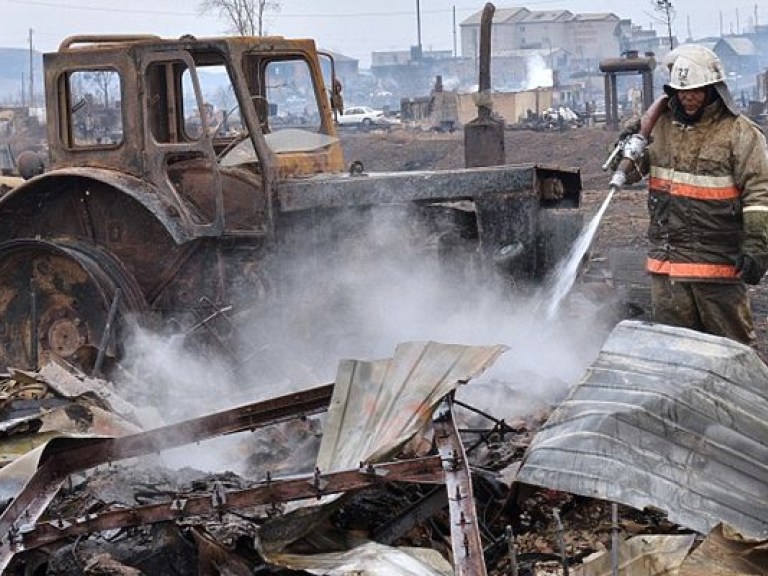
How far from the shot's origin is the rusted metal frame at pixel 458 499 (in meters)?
3.55

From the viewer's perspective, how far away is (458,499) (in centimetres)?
382

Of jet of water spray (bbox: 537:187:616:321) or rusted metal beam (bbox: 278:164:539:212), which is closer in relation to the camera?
jet of water spray (bbox: 537:187:616:321)

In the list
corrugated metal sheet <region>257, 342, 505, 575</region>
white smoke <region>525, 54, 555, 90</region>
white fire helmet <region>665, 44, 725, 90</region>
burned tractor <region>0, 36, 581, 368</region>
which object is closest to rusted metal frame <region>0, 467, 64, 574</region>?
corrugated metal sheet <region>257, 342, 505, 575</region>

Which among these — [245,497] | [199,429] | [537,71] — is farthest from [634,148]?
[537,71]

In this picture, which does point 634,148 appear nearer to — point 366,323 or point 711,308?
point 711,308

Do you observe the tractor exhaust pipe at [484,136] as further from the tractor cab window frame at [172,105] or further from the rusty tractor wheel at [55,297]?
the rusty tractor wheel at [55,297]

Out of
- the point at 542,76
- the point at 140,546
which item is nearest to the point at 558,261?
the point at 140,546

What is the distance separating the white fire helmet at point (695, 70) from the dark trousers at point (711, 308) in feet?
3.21

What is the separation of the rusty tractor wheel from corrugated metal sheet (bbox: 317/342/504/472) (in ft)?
10.8

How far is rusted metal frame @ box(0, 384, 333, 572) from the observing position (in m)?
4.59

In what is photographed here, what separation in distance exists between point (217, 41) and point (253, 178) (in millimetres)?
890

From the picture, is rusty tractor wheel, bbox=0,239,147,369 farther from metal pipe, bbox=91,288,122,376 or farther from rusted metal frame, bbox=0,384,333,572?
rusted metal frame, bbox=0,384,333,572

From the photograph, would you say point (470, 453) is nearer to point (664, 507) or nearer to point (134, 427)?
point (664, 507)

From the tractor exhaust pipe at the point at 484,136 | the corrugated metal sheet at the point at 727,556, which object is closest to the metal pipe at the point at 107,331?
the tractor exhaust pipe at the point at 484,136
